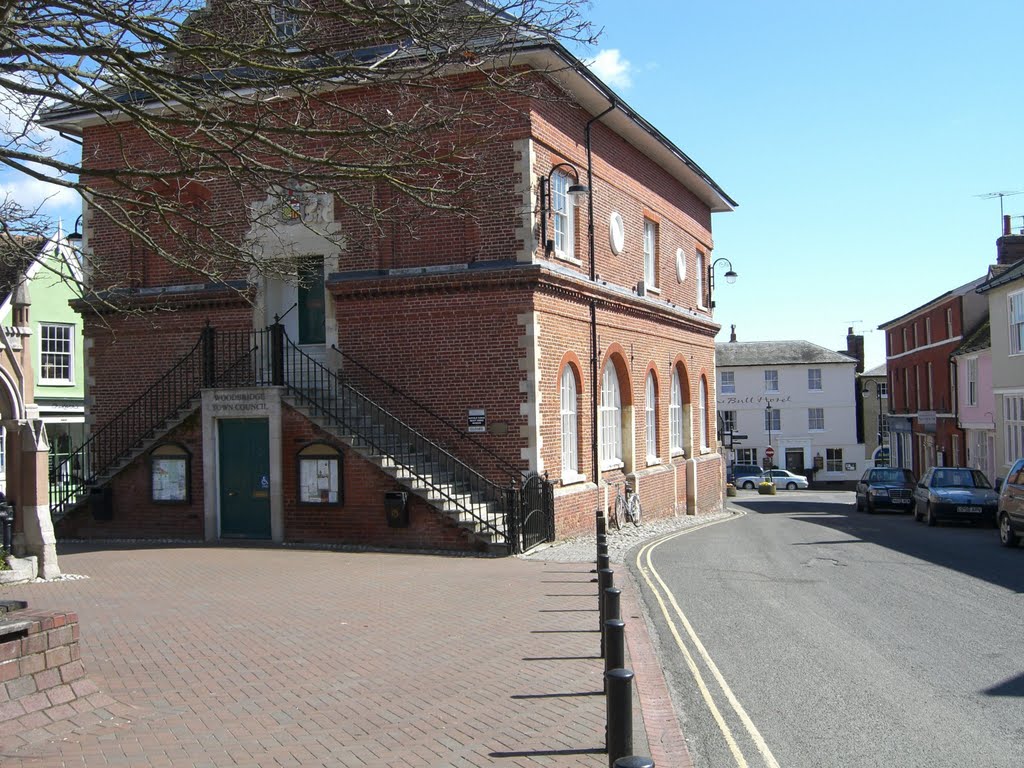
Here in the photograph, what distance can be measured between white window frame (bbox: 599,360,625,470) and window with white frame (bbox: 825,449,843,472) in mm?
50549

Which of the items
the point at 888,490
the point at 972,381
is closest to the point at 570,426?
the point at 888,490

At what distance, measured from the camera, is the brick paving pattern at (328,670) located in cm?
619

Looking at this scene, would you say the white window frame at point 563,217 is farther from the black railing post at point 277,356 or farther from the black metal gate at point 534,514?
the black railing post at point 277,356

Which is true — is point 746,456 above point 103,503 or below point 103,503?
below

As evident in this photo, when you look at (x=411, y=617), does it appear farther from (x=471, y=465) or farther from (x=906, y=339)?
(x=906, y=339)

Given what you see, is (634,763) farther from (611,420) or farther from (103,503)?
(611,420)

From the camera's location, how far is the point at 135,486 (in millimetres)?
18719

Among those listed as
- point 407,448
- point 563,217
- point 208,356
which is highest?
point 563,217

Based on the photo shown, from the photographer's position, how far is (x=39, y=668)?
265 inches

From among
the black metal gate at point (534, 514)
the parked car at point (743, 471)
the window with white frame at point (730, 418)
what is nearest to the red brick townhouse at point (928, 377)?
the parked car at point (743, 471)

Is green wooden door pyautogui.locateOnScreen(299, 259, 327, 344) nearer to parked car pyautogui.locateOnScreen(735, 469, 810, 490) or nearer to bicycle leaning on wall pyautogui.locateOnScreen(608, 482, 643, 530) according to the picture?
bicycle leaning on wall pyautogui.locateOnScreen(608, 482, 643, 530)

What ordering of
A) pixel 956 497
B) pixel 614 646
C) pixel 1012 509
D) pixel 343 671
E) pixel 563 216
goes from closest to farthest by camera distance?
pixel 614 646
pixel 343 671
pixel 1012 509
pixel 563 216
pixel 956 497

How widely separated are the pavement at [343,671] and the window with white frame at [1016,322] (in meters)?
23.7

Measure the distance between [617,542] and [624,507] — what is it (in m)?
2.90
